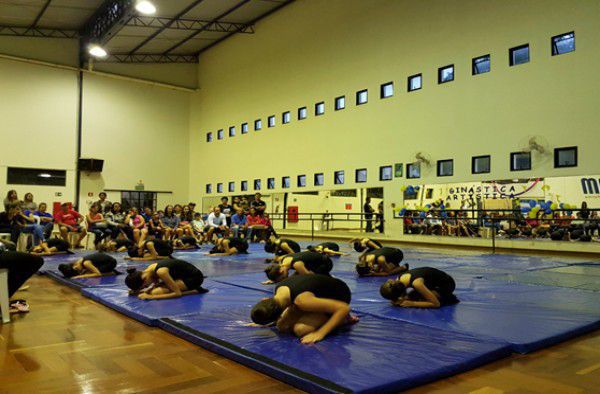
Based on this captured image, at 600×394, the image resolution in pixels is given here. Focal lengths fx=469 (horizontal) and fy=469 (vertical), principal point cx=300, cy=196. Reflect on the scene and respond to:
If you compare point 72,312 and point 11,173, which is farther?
point 11,173

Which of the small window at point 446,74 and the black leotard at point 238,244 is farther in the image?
the small window at point 446,74

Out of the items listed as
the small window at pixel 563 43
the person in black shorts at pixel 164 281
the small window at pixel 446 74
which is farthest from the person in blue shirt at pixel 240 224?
the small window at pixel 563 43

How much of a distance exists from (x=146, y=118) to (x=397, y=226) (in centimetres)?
1400

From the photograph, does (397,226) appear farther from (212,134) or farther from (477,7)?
(212,134)

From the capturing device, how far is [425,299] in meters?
4.59

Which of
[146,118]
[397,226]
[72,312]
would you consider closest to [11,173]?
[146,118]

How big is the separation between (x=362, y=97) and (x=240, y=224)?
248 inches

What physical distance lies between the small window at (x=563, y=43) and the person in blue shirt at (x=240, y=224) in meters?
9.08

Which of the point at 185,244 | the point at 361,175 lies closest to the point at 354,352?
the point at 185,244

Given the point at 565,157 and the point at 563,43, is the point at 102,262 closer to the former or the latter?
the point at 565,157

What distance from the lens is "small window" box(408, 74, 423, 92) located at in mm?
14352

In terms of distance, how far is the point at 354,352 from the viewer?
313 centimetres

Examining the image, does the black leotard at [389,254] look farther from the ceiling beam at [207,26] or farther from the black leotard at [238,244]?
the ceiling beam at [207,26]

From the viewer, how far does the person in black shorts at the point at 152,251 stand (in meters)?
9.27
